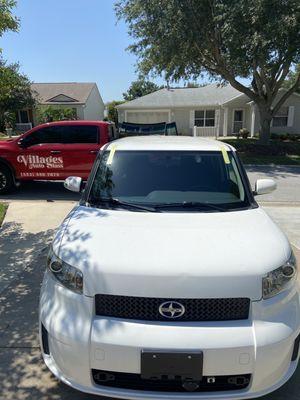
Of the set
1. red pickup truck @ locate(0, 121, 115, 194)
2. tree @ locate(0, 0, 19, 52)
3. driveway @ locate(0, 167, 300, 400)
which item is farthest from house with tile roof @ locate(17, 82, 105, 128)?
tree @ locate(0, 0, 19, 52)

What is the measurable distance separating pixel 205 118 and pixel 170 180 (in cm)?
2955

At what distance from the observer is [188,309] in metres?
2.38

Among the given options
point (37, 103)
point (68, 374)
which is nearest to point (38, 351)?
point (68, 374)

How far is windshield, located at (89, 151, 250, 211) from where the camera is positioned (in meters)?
3.54

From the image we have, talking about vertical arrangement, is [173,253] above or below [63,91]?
below

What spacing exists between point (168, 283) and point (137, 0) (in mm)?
17302

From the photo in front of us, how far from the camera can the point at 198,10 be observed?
635 inches

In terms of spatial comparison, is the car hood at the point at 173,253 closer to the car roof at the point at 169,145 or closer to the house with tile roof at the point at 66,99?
the car roof at the point at 169,145

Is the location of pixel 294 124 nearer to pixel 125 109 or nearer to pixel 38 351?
pixel 125 109

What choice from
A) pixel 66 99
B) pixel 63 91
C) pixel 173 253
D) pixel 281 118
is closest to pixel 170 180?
pixel 173 253

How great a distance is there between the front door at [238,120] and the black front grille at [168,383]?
1213 inches

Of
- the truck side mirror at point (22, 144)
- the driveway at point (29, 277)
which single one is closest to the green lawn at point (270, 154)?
the driveway at point (29, 277)

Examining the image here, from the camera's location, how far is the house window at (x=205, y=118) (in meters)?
32.1

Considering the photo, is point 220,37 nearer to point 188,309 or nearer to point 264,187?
point 264,187
